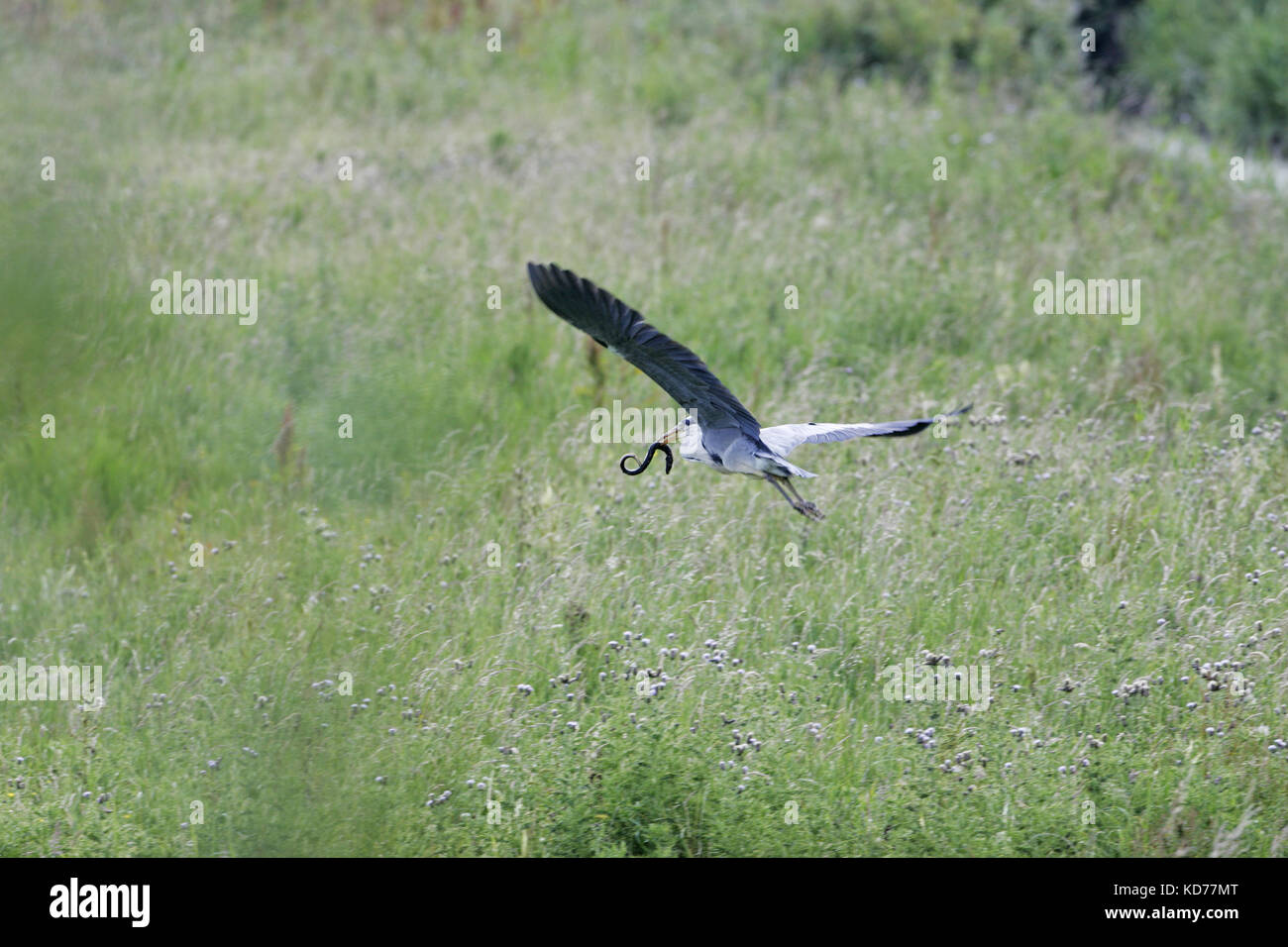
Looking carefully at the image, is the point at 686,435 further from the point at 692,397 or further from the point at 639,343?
the point at 639,343

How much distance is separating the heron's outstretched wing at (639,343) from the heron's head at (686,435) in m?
0.05

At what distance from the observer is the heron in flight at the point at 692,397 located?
4.75 meters

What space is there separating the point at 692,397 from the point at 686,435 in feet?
0.58

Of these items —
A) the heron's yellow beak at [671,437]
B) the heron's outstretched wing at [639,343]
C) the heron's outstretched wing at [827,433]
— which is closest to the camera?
the heron's outstretched wing at [639,343]

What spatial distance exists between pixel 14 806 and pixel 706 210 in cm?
727

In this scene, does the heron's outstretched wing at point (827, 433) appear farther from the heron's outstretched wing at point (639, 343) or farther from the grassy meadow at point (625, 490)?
the grassy meadow at point (625, 490)

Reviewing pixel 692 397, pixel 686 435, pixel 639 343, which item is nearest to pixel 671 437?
pixel 686 435

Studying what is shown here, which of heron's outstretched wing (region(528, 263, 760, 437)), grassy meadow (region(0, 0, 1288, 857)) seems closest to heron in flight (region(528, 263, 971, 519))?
heron's outstretched wing (region(528, 263, 760, 437))

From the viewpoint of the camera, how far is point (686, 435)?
17.4 feet

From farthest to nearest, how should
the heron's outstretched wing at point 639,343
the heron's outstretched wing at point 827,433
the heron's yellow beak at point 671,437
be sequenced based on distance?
the heron's yellow beak at point 671,437, the heron's outstretched wing at point 827,433, the heron's outstretched wing at point 639,343

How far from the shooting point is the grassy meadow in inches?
213

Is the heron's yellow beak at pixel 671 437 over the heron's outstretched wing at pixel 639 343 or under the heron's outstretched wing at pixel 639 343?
under

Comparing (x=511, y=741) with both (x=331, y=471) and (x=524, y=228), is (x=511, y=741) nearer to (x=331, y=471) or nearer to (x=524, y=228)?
(x=331, y=471)

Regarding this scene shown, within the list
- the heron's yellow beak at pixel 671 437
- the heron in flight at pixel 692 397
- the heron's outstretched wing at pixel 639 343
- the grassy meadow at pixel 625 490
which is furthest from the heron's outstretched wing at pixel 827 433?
the grassy meadow at pixel 625 490
